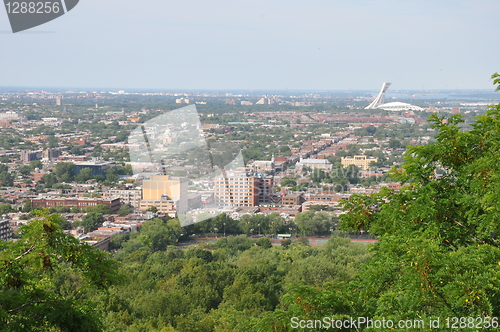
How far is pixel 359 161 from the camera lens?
30703mm

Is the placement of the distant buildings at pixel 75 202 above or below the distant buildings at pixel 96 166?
above

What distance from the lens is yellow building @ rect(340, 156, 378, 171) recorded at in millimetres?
29859

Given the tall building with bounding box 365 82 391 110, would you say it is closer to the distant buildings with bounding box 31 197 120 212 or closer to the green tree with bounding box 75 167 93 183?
the green tree with bounding box 75 167 93 183

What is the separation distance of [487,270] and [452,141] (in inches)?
38.9

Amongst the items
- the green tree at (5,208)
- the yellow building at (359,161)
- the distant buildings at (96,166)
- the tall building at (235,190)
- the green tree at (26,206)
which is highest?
the tall building at (235,190)

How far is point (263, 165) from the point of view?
27.1m

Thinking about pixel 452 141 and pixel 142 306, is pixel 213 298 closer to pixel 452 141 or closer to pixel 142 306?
pixel 142 306

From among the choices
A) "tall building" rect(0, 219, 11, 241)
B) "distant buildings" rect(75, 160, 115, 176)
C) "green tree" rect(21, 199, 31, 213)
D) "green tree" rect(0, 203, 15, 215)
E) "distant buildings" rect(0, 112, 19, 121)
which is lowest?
"distant buildings" rect(0, 112, 19, 121)

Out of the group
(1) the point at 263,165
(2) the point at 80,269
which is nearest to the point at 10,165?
(1) the point at 263,165

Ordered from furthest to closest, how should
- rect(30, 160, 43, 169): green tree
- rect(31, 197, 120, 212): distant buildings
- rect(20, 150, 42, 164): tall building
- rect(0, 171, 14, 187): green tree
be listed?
1. rect(20, 150, 42, 164): tall building
2. rect(30, 160, 43, 169): green tree
3. rect(0, 171, 14, 187): green tree
4. rect(31, 197, 120, 212): distant buildings

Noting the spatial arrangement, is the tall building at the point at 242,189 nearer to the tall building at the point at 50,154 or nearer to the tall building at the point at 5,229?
the tall building at the point at 5,229

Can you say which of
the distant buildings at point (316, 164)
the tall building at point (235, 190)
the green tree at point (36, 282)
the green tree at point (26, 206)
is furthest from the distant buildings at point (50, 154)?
the green tree at point (36, 282)

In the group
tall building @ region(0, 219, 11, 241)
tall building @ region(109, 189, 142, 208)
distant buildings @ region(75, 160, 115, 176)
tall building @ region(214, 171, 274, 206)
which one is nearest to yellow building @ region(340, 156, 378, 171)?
tall building @ region(214, 171, 274, 206)

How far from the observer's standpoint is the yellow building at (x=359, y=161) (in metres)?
29.9
